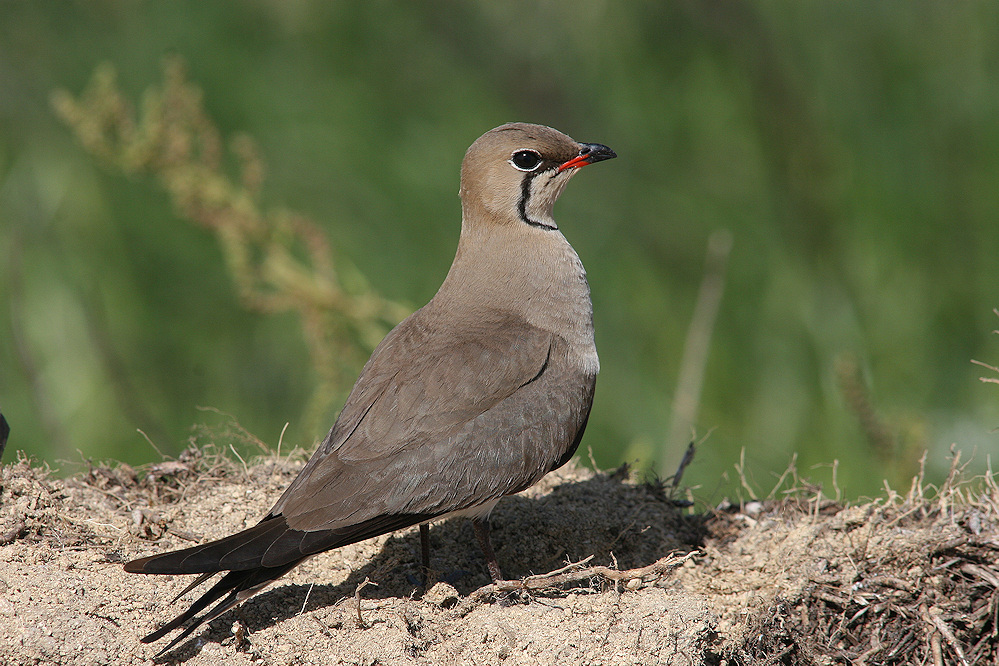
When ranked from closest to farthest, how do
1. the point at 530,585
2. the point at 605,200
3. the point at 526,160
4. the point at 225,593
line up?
the point at 225,593
the point at 530,585
the point at 526,160
the point at 605,200

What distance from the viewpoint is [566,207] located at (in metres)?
5.52

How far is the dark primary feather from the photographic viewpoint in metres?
2.74

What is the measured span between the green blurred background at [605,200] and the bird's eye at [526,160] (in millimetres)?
1625

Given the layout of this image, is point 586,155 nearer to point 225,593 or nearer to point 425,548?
point 425,548

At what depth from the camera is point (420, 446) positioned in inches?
118

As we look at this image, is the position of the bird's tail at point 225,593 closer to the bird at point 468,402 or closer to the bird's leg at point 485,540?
the bird at point 468,402

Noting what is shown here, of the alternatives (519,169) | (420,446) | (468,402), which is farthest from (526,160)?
(420,446)

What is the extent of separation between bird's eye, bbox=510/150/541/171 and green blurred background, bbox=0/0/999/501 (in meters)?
1.63

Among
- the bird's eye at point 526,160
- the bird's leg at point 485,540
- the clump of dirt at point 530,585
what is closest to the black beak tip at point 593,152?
the bird's eye at point 526,160

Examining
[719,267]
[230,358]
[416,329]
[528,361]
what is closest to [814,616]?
[528,361]

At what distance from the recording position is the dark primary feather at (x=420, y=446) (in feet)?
9.00

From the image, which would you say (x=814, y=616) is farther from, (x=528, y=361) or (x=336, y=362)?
(x=336, y=362)

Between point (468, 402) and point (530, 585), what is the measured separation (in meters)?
0.57

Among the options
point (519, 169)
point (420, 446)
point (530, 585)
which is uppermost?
point (519, 169)
